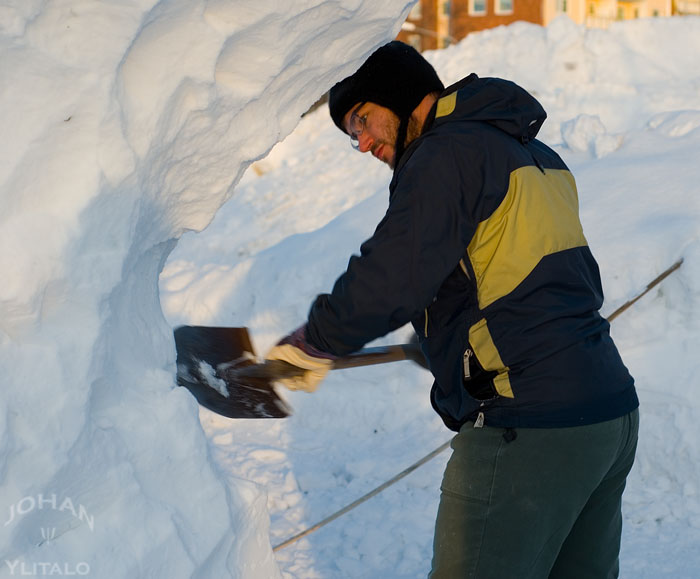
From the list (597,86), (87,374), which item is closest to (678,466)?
(87,374)

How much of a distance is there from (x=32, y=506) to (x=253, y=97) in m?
1.01

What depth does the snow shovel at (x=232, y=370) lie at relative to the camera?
7.47 ft

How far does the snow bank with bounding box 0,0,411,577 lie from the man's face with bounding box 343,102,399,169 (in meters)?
0.19

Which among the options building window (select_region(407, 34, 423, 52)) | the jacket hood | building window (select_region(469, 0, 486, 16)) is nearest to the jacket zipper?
the jacket hood

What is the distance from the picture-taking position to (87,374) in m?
1.58

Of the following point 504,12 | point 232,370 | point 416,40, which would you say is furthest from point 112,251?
point 416,40

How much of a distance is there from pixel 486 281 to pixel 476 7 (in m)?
25.3

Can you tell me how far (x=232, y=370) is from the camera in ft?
7.48

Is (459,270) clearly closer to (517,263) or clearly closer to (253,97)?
(517,263)

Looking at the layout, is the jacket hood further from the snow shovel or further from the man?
the snow shovel

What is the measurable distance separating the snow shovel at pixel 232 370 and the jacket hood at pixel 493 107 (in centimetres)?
73

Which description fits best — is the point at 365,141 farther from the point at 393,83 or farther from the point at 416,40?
the point at 416,40

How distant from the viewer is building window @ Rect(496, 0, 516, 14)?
2430 centimetres

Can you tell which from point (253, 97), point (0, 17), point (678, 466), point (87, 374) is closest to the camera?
point (0, 17)
